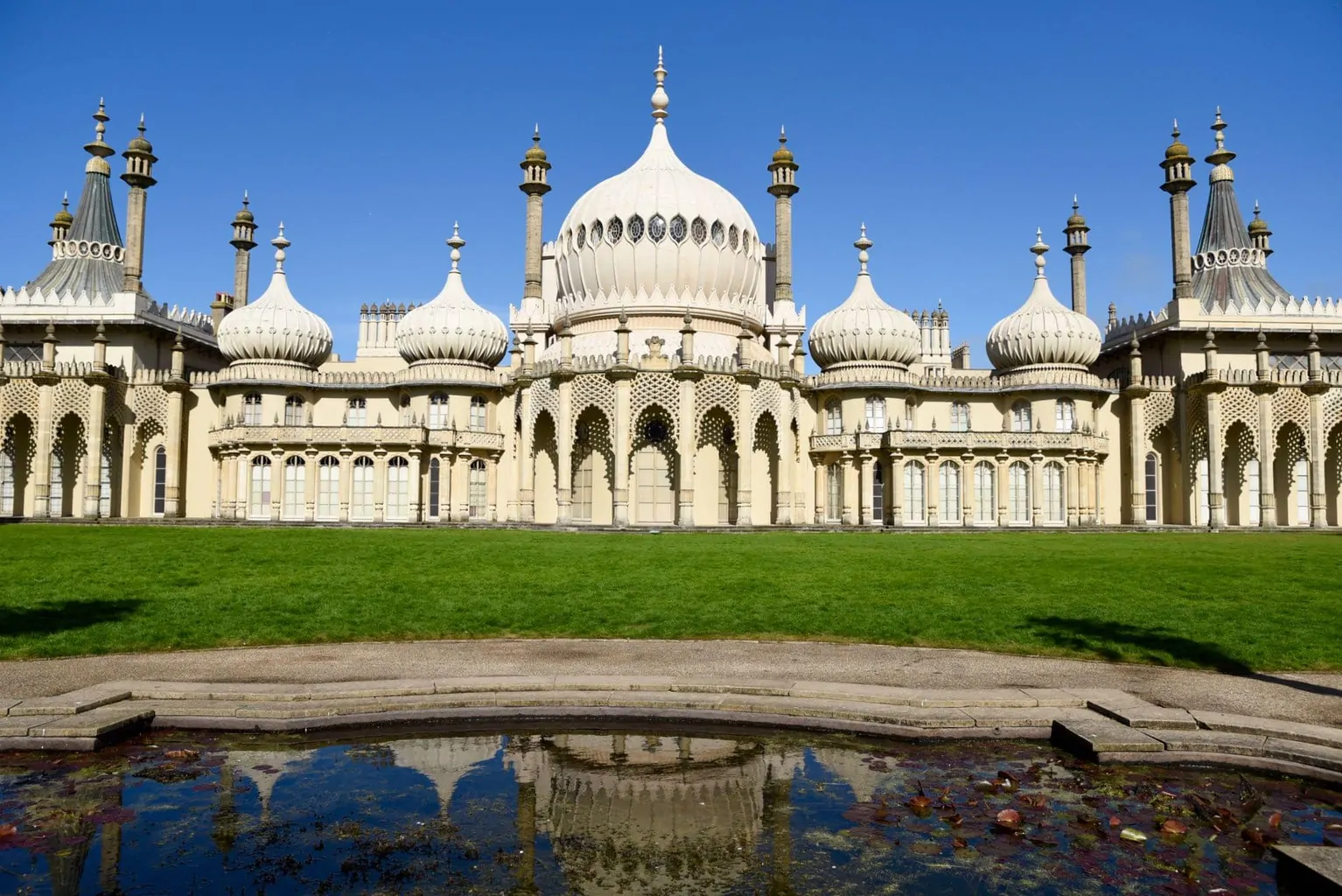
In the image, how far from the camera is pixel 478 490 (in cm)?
3947

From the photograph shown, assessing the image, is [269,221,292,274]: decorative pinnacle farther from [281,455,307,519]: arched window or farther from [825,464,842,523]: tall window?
[825,464,842,523]: tall window

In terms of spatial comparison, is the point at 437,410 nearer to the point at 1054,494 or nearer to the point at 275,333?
the point at 275,333

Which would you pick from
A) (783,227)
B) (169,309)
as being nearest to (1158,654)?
(783,227)

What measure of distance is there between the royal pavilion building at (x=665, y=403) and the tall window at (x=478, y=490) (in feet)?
0.25

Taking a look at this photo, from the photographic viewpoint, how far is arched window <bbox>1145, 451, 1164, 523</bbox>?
136 ft

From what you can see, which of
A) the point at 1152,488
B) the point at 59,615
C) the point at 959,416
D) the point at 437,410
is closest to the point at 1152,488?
the point at 1152,488

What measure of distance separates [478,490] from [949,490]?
18.0m

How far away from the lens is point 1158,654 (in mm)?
10789

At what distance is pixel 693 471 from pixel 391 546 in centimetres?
1528

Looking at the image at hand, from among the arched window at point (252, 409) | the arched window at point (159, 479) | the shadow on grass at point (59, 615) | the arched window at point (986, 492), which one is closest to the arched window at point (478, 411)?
the arched window at point (252, 409)

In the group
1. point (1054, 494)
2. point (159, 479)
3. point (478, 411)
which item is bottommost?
point (1054, 494)

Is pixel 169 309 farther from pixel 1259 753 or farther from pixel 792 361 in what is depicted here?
pixel 1259 753

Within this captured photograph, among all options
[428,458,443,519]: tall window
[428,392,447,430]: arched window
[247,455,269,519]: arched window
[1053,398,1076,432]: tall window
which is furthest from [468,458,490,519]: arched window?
[1053,398,1076,432]: tall window

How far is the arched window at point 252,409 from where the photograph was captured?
134ft
